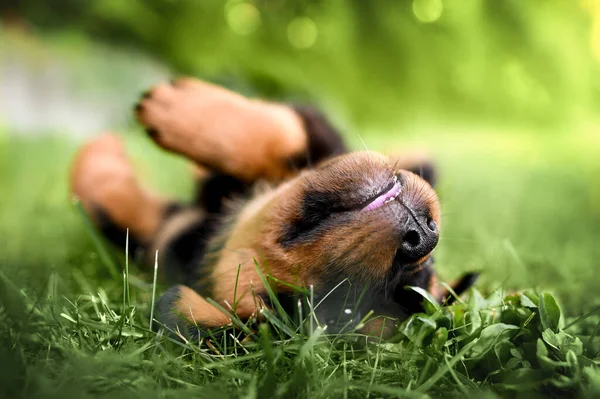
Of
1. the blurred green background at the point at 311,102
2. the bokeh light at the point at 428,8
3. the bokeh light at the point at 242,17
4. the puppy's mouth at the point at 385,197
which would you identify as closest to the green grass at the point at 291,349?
the blurred green background at the point at 311,102

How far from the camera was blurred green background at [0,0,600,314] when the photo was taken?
3.69 m

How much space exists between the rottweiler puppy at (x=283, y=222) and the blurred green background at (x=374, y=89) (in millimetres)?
776

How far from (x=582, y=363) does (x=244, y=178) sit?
62.7 inches

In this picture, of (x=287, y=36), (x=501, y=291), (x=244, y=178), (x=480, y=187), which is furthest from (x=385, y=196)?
(x=287, y=36)

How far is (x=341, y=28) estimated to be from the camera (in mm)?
4898

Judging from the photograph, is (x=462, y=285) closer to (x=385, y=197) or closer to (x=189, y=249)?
(x=385, y=197)

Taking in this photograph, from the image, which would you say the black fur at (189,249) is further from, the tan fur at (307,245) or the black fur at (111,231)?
the black fur at (111,231)

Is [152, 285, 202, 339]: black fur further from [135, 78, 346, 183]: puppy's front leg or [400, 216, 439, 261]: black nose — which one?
[135, 78, 346, 183]: puppy's front leg

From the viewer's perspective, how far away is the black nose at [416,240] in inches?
64.3

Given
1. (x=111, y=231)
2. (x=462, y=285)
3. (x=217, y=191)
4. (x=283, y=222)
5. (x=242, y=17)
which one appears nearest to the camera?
(x=283, y=222)

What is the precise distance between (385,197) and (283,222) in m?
0.34

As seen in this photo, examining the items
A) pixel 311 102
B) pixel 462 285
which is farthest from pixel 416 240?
pixel 311 102

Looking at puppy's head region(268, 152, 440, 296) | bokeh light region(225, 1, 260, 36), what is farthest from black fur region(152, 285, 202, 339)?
bokeh light region(225, 1, 260, 36)

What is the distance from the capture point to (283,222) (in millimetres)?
1822
